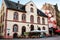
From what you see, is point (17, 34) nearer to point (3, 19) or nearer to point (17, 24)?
point (17, 24)

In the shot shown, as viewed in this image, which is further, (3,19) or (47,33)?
(47,33)

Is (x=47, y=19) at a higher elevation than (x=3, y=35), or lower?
higher

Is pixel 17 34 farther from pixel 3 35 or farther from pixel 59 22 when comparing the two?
pixel 59 22

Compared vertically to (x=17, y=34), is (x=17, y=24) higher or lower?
higher

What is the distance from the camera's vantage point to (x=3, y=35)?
484 centimetres

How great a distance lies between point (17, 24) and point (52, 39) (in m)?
1.23

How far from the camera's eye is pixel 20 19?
5.14 m

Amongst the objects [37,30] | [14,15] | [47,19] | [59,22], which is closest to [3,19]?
[14,15]

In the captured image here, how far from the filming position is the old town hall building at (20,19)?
490 centimetres

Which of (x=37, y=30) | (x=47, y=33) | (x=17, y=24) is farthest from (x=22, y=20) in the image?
(x=47, y=33)

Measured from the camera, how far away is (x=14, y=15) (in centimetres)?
507

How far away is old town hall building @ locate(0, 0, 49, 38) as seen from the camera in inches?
193

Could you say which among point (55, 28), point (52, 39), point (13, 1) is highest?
point (13, 1)

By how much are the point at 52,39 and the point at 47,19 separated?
2.58ft
